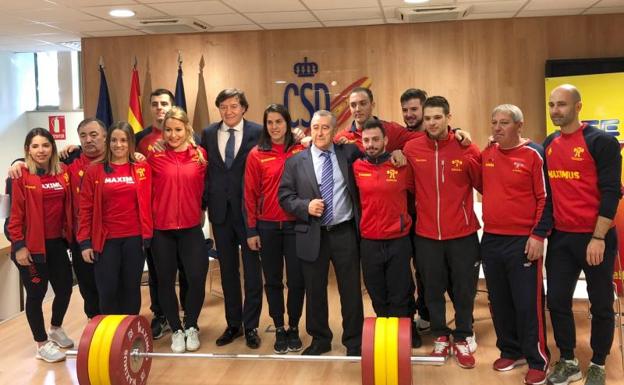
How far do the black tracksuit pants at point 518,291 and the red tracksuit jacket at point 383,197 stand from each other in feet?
1.73

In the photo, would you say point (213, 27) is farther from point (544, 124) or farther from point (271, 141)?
A: point (544, 124)

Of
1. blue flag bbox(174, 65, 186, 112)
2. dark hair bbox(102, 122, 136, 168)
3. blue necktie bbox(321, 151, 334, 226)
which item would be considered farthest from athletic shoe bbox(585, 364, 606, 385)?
blue flag bbox(174, 65, 186, 112)

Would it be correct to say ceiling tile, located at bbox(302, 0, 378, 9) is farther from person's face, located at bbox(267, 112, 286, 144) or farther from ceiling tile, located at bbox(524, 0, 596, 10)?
person's face, located at bbox(267, 112, 286, 144)

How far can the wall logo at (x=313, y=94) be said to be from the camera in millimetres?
6352

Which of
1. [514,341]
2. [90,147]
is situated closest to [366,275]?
[514,341]

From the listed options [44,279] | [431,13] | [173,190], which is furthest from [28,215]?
[431,13]

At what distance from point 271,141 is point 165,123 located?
27.6 inches

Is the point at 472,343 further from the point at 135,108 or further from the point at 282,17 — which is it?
the point at 135,108

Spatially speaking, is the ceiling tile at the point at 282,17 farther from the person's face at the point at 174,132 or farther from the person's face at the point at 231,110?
the person's face at the point at 174,132

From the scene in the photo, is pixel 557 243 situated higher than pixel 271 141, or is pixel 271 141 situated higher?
pixel 271 141

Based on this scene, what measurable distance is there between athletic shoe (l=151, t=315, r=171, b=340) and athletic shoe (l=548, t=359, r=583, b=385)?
2.69 metres

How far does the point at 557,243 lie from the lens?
3.31m

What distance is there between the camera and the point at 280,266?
4.09 m

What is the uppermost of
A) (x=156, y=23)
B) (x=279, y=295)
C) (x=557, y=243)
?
(x=156, y=23)
